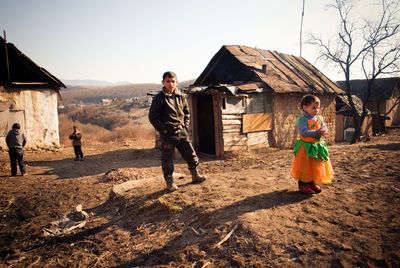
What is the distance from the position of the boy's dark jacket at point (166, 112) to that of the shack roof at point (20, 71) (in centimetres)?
1050

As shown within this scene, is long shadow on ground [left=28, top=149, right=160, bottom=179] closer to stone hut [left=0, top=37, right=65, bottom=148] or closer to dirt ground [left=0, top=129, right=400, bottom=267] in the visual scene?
stone hut [left=0, top=37, right=65, bottom=148]

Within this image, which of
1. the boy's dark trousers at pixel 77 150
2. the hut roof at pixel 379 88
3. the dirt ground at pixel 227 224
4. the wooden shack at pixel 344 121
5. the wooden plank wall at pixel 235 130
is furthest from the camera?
the hut roof at pixel 379 88

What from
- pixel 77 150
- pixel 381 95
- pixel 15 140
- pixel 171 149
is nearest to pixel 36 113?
pixel 77 150

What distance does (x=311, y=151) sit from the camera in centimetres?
314

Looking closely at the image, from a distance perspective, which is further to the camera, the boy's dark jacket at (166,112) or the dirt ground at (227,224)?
the boy's dark jacket at (166,112)

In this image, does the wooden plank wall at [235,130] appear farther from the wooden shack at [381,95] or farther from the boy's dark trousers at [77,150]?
the wooden shack at [381,95]

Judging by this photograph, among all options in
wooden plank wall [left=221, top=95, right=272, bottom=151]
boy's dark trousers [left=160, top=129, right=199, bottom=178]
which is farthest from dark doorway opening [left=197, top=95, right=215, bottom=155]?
boy's dark trousers [left=160, top=129, right=199, bottom=178]

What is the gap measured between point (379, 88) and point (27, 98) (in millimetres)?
30635

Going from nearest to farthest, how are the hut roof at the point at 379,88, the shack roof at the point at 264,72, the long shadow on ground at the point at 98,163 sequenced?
the long shadow on ground at the point at 98,163 < the shack roof at the point at 264,72 < the hut roof at the point at 379,88

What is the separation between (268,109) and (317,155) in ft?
23.3

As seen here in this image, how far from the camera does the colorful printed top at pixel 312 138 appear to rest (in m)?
3.13

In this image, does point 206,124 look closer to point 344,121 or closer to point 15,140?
point 15,140

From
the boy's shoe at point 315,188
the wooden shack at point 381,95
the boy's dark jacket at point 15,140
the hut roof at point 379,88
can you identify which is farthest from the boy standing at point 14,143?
the hut roof at point 379,88

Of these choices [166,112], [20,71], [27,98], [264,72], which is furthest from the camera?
[20,71]
